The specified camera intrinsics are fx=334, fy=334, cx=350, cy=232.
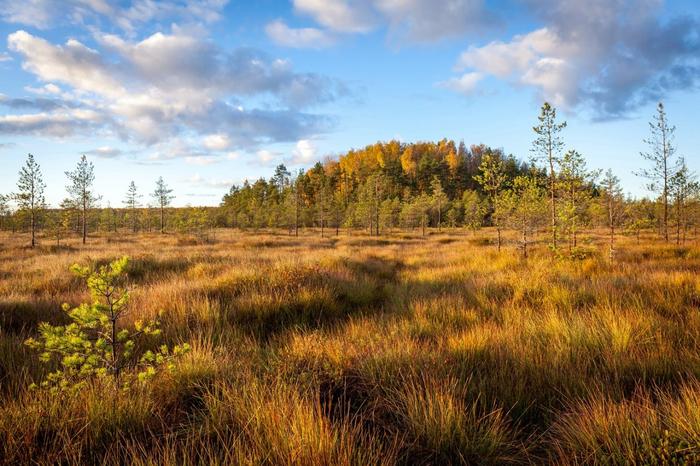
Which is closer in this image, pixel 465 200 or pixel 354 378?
pixel 354 378

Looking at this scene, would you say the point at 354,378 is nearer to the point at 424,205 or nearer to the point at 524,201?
the point at 524,201

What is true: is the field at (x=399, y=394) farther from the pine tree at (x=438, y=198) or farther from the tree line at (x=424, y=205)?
the pine tree at (x=438, y=198)

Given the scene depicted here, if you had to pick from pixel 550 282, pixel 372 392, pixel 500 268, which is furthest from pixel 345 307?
pixel 500 268

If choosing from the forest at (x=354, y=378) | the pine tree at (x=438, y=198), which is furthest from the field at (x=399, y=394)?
the pine tree at (x=438, y=198)


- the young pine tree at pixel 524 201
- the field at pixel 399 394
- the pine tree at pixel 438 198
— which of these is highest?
the pine tree at pixel 438 198

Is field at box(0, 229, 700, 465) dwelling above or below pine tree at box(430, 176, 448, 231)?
below

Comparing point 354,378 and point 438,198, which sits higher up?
point 438,198

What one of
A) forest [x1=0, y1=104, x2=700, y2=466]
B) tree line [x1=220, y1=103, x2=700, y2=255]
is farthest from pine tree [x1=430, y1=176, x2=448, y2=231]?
forest [x1=0, y1=104, x2=700, y2=466]

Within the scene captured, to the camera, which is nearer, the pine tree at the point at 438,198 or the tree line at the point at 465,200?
the tree line at the point at 465,200

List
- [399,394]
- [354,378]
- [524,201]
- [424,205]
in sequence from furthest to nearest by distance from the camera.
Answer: [424,205]
[524,201]
[354,378]
[399,394]

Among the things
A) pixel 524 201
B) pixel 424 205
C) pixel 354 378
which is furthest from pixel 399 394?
pixel 424 205

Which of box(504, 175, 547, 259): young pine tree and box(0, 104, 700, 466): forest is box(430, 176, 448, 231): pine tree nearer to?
box(504, 175, 547, 259): young pine tree

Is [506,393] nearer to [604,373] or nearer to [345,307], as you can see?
[604,373]

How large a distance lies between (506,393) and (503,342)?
3.53ft
